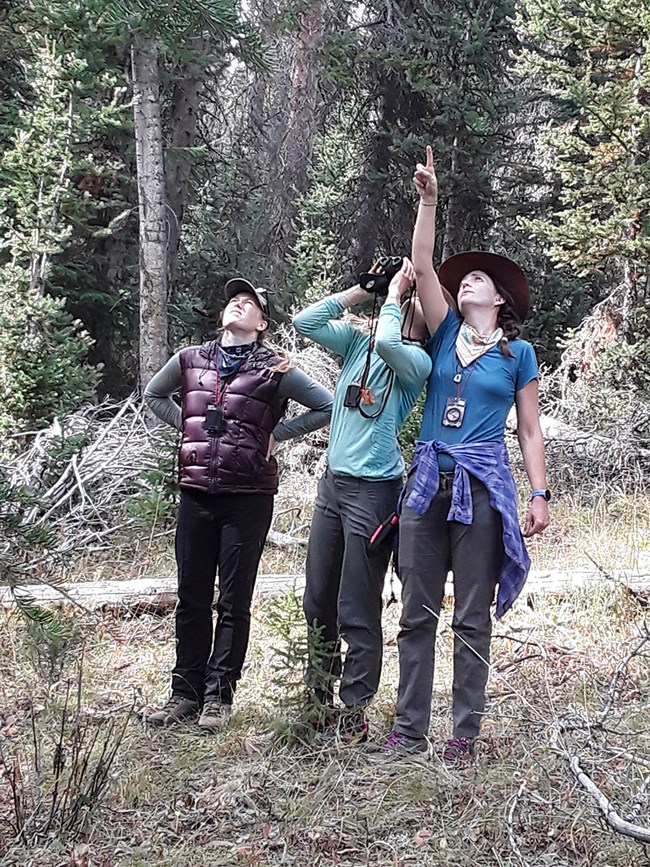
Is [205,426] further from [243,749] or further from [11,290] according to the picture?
[11,290]

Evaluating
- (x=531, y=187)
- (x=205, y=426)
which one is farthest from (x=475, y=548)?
(x=531, y=187)

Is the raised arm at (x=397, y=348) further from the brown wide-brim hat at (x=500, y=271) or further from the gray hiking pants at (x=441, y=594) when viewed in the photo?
the gray hiking pants at (x=441, y=594)

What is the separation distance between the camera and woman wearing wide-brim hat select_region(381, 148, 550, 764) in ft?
11.3

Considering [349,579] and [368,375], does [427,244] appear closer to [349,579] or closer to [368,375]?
[368,375]

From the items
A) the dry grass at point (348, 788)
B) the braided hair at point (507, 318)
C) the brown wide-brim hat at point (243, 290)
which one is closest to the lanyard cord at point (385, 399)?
the braided hair at point (507, 318)

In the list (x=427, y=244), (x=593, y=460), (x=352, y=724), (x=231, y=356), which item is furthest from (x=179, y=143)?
(x=352, y=724)

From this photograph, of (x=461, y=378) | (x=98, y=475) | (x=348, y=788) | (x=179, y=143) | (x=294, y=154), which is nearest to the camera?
(x=348, y=788)

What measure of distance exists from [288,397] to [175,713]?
5.40 ft

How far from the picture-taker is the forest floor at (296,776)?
110 inches

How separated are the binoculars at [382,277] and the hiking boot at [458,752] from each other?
2000 millimetres

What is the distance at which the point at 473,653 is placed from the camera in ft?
11.3

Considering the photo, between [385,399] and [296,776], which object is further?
[385,399]

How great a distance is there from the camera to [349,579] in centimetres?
364

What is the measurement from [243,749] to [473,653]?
1161 mm
